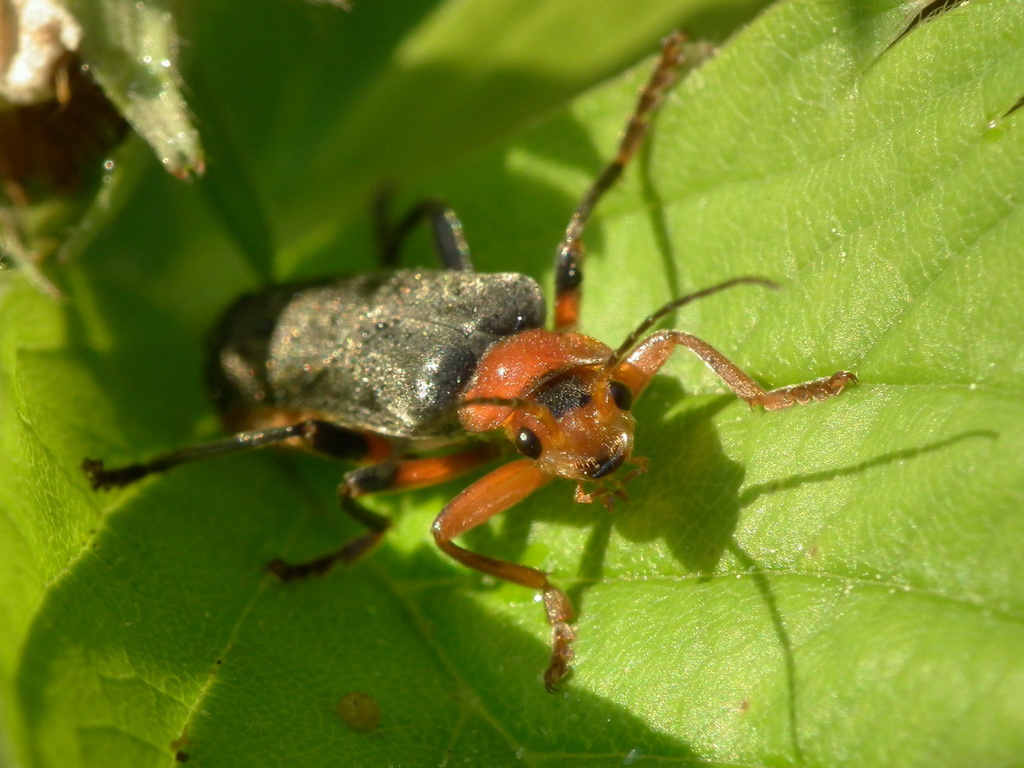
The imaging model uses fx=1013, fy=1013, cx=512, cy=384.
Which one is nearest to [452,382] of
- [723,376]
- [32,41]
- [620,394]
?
[620,394]

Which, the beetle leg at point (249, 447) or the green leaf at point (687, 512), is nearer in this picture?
the green leaf at point (687, 512)

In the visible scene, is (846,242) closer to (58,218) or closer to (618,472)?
(618,472)

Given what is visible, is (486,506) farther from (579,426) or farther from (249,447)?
(249,447)

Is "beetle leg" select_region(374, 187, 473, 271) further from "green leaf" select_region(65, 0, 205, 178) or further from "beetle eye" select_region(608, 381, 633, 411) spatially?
"green leaf" select_region(65, 0, 205, 178)

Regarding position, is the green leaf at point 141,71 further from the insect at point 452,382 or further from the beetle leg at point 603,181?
the beetle leg at point 603,181

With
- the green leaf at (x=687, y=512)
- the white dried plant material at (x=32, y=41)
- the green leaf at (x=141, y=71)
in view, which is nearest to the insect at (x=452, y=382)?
the green leaf at (x=687, y=512)

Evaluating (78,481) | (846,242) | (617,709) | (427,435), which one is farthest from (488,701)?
(846,242)
